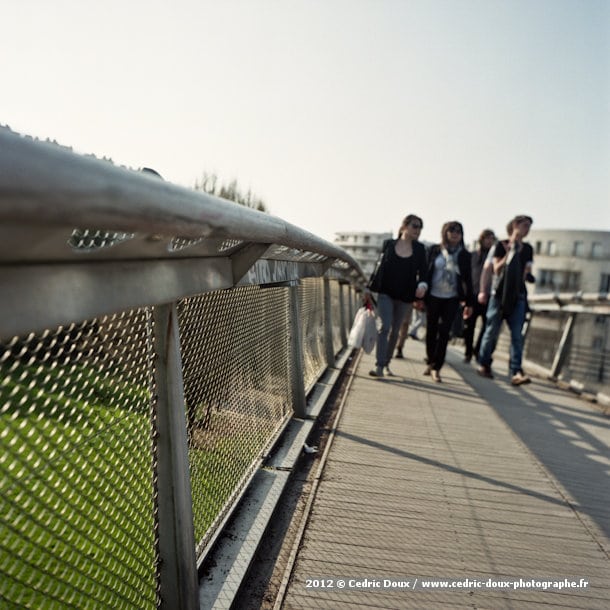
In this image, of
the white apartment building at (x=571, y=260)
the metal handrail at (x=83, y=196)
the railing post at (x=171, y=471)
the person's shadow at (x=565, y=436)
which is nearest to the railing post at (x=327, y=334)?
the person's shadow at (x=565, y=436)

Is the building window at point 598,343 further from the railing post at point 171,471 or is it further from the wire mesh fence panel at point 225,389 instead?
the railing post at point 171,471

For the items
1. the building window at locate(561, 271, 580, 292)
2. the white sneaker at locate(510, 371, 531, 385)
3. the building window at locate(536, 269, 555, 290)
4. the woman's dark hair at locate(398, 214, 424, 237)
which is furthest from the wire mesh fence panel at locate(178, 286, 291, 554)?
the building window at locate(536, 269, 555, 290)

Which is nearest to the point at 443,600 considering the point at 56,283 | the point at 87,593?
the point at 87,593

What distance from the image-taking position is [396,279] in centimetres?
680

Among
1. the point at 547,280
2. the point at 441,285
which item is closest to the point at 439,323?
the point at 441,285

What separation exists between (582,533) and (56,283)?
298cm

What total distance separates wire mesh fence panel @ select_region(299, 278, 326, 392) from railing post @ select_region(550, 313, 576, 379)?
3.78m

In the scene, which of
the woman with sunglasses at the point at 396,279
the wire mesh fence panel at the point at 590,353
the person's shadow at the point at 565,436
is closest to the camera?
the person's shadow at the point at 565,436

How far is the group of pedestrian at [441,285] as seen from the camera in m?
6.82

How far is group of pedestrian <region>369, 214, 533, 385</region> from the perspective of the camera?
6824mm

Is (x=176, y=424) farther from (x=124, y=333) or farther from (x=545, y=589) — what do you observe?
(x=545, y=589)

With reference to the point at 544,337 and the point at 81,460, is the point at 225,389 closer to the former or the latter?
the point at 81,460

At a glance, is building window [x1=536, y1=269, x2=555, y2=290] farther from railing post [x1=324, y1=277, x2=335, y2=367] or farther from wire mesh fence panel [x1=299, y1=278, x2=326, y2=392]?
wire mesh fence panel [x1=299, y1=278, x2=326, y2=392]

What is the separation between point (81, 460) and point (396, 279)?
5633 mm
